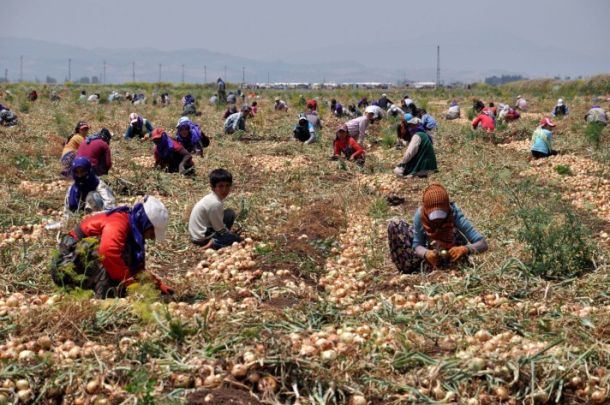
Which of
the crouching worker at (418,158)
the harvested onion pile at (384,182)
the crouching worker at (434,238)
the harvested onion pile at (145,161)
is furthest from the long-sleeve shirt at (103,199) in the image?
the crouching worker at (418,158)

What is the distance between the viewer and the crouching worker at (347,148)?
10.8 metres

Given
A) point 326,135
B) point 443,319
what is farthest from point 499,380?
point 326,135

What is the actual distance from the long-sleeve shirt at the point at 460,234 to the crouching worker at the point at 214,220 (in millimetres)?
1841

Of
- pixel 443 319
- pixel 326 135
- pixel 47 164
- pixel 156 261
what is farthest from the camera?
pixel 326 135

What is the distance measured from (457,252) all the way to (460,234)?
0.94 feet

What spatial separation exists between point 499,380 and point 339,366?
2.45 feet

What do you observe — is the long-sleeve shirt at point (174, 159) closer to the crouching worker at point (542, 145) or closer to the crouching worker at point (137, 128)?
the crouching worker at point (137, 128)

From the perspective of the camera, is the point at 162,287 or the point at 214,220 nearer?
the point at 162,287

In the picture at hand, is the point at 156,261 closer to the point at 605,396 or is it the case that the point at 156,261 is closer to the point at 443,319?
the point at 443,319

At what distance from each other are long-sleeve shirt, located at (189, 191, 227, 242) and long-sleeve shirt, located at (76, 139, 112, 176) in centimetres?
265

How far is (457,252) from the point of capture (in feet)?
16.1

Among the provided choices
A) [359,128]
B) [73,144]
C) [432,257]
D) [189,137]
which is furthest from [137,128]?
[432,257]

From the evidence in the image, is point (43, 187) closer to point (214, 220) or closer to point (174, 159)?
point (174, 159)

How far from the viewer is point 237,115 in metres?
14.8
